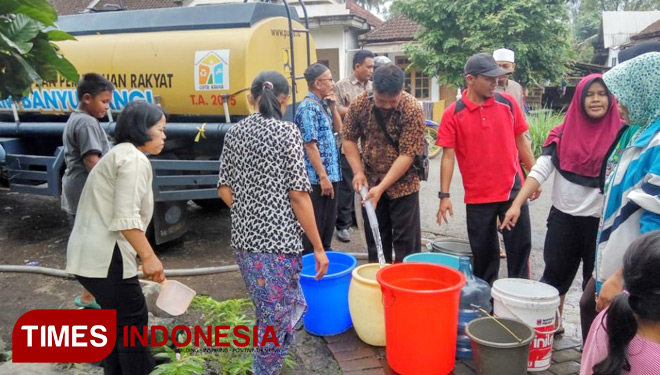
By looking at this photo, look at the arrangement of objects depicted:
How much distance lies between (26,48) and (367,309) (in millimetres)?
2228

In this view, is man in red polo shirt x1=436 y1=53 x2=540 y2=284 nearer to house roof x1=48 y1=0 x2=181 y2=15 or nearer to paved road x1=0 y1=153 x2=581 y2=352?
paved road x1=0 y1=153 x2=581 y2=352

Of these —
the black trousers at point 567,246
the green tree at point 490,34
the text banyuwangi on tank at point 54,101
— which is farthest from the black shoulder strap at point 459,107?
the green tree at point 490,34

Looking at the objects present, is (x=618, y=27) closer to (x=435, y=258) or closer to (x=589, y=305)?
(x=435, y=258)

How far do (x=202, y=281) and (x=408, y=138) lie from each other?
2.21 m

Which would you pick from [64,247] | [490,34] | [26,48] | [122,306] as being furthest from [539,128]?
[26,48]

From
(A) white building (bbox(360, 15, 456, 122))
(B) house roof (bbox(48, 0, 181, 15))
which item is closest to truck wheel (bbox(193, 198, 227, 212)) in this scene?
(A) white building (bbox(360, 15, 456, 122))

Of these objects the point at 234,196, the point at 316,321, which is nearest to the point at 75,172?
the point at 234,196

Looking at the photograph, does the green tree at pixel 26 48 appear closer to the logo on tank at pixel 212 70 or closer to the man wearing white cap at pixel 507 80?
the logo on tank at pixel 212 70

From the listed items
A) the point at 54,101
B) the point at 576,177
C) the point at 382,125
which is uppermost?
the point at 54,101

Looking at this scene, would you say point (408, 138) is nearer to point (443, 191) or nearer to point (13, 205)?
point (443, 191)

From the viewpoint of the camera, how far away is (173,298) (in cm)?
279

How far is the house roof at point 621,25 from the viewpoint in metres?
28.3

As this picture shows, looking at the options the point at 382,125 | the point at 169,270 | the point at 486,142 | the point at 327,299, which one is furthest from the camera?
the point at 169,270

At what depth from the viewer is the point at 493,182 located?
3529 millimetres
